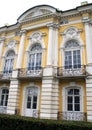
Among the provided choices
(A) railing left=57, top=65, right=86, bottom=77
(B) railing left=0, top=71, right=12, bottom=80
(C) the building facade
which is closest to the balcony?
(C) the building facade

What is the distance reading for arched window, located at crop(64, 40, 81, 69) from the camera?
13930 mm

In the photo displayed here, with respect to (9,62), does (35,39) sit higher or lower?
higher

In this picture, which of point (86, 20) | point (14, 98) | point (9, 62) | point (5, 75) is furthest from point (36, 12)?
point (14, 98)

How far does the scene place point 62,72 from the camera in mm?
13430

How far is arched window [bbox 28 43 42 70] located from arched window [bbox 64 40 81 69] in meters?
2.78

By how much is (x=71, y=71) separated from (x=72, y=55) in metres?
1.97

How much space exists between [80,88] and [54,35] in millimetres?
5958

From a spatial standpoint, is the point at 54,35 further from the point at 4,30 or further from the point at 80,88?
the point at 4,30

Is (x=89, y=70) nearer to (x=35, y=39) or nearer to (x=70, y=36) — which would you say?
(x=70, y=36)

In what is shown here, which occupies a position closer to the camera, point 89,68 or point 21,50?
point 89,68

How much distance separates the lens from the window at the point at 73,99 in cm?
1260

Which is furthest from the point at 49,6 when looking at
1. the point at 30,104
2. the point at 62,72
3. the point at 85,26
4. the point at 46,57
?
the point at 30,104

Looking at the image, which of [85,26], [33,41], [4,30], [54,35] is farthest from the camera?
[4,30]

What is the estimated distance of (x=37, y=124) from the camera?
8.07m
